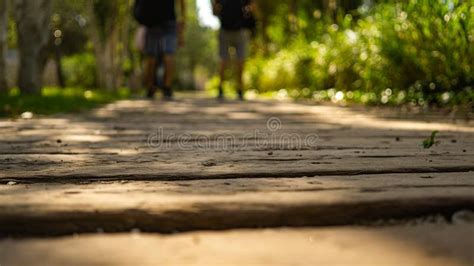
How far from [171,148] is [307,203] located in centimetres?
134

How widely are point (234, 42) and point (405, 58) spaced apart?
309cm

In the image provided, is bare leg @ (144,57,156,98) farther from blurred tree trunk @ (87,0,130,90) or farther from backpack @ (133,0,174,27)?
blurred tree trunk @ (87,0,130,90)

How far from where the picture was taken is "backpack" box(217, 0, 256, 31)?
8.41m

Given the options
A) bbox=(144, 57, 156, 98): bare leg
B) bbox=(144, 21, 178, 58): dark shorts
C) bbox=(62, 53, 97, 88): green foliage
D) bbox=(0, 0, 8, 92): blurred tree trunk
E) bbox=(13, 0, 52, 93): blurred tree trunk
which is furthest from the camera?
bbox=(62, 53, 97, 88): green foliage

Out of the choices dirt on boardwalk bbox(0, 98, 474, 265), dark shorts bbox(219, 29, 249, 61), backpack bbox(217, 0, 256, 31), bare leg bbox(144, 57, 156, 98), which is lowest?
dirt on boardwalk bbox(0, 98, 474, 265)

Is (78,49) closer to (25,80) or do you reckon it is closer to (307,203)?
(25,80)

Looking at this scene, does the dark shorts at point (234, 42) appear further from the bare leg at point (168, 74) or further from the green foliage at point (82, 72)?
the green foliage at point (82, 72)

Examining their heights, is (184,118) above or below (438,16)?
below

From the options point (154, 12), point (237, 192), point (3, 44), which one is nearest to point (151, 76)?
point (154, 12)

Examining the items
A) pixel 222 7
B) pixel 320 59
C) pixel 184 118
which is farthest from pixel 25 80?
pixel 320 59

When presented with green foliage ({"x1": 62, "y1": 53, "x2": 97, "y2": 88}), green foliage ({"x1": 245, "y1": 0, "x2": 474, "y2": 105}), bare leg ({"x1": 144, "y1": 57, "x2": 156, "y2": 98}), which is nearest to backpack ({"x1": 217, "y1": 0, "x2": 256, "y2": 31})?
bare leg ({"x1": 144, "y1": 57, "x2": 156, "y2": 98})

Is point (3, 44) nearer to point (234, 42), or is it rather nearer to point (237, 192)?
point (234, 42)

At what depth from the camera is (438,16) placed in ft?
18.2

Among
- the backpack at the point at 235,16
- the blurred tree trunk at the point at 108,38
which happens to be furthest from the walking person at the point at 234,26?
the blurred tree trunk at the point at 108,38
